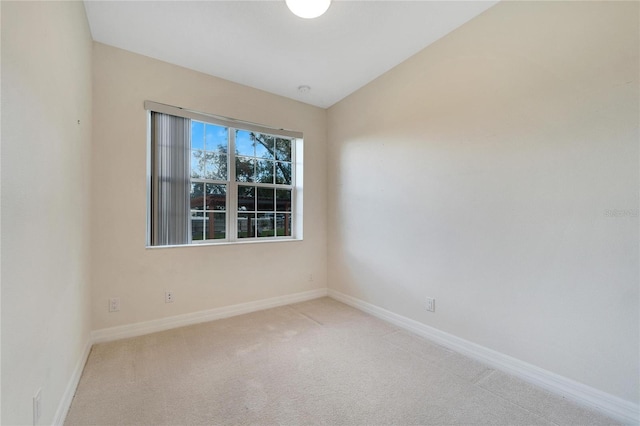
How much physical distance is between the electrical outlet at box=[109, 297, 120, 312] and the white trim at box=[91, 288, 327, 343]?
0.18m

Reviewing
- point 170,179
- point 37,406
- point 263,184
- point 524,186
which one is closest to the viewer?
point 37,406

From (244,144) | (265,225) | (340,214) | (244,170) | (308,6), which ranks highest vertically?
(308,6)

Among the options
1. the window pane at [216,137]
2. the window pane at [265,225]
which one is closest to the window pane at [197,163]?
the window pane at [216,137]

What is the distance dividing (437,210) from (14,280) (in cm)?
279

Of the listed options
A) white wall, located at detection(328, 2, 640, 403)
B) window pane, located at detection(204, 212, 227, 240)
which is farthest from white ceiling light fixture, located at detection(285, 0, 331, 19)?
window pane, located at detection(204, 212, 227, 240)

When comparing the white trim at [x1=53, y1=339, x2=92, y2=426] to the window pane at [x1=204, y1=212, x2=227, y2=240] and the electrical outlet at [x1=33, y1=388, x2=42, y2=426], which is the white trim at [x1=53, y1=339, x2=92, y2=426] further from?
the window pane at [x1=204, y1=212, x2=227, y2=240]

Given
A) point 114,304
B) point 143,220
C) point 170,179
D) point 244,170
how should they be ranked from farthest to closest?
1. point 244,170
2. point 170,179
3. point 143,220
4. point 114,304

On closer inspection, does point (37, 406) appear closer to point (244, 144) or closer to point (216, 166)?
point (216, 166)

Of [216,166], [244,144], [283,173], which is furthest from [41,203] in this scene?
[283,173]

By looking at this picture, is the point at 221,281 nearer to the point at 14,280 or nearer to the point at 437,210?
the point at 14,280

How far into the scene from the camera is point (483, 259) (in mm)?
2270

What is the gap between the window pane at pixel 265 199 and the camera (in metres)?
3.64

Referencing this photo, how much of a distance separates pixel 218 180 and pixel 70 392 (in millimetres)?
2211

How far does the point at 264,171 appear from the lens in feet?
12.1
